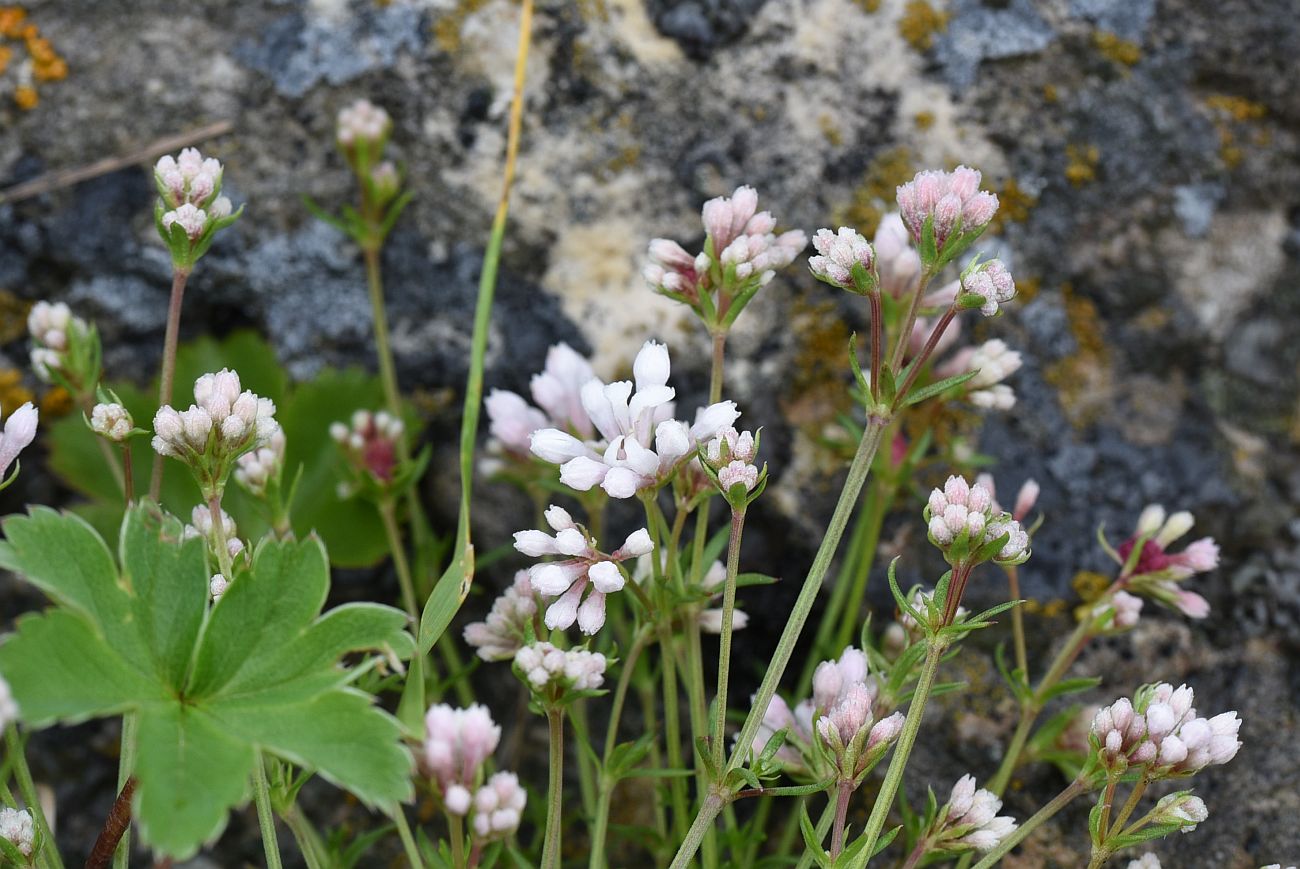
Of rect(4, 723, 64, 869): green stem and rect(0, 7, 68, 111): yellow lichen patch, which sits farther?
rect(0, 7, 68, 111): yellow lichen patch

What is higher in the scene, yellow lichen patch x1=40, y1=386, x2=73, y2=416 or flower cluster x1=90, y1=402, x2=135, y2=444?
flower cluster x1=90, y1=402, x2=135, y2=444

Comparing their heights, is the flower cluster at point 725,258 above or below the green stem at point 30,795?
above

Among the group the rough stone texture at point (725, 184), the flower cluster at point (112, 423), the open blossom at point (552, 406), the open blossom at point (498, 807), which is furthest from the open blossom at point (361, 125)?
the open blossom at point (498, 807)

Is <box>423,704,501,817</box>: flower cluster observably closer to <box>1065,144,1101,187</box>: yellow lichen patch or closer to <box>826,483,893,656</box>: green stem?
<box>826,483,893,656</box>: green stem

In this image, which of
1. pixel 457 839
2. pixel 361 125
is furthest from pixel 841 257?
pixel 361 125

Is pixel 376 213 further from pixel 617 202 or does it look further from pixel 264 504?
pixel 264 504

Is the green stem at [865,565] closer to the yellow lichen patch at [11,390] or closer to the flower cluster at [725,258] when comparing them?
the flower cluster at [725,258]

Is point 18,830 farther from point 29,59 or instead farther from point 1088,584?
point 1088,584

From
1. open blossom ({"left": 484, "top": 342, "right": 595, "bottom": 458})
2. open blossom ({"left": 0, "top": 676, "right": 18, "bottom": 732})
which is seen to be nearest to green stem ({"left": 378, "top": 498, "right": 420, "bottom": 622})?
open blossom ({"left": 484, "top": 342, "right": 595, "bottom": 458})
